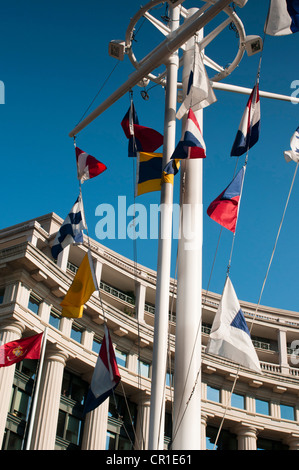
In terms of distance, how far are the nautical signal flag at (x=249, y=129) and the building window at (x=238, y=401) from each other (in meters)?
28.6

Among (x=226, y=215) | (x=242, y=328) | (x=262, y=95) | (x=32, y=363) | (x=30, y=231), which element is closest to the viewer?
(x=242, y=328)

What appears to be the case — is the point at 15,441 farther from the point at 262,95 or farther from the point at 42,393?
the point at 262,95

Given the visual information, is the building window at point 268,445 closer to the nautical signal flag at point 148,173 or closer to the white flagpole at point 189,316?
the nautical signal flag at point 148,173

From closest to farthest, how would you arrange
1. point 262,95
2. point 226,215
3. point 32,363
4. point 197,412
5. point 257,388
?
1. point 197,412
2. point 226,215
3. point 262,95
4. point 32,363
5. point 257,388

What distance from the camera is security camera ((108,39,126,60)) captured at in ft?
57.4

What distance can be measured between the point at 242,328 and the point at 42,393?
64.9ft

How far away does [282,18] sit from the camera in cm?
1462

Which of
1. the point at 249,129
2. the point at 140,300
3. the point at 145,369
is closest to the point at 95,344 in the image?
the point at 145,369

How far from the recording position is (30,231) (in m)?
38.2

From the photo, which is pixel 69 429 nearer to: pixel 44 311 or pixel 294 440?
pixel 44 311

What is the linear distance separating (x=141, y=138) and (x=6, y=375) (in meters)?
16.1

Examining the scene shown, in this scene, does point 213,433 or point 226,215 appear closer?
point 226,215
